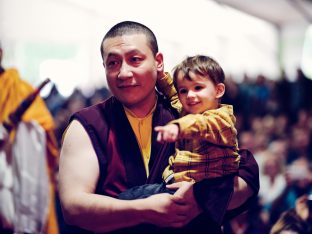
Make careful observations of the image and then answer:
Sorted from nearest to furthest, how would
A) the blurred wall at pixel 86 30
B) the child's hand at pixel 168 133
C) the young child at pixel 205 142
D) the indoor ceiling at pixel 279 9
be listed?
1. the child's hand at pixel 168 133
2. the young child at pixel 205 142
3. the blurred wall at pixel 86 30
4. the indoor ceiling at pixel 279 9

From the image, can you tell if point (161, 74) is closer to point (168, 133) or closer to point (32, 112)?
point (168, 133)

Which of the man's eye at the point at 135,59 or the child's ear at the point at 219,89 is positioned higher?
the man's eye at the point at 135,59

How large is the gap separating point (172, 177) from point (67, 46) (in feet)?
8.23

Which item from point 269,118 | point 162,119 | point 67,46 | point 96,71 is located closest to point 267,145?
point 269,118

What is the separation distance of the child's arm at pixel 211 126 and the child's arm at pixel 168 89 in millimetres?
136

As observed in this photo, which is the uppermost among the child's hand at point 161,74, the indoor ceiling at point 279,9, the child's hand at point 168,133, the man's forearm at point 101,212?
the indoor ceiling at point 279,9

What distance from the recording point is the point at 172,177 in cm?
131

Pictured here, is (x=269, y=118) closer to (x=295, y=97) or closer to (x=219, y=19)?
(x=295, y=97)

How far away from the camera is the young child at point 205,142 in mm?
1270

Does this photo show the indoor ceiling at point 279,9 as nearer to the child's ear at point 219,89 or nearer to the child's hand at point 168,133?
the child's ear at point 219,89

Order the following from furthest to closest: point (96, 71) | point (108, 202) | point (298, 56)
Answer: point (298, 56)
point (96, 71)
point (108, 202)

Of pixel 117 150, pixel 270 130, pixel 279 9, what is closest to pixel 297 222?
pixel 117 150

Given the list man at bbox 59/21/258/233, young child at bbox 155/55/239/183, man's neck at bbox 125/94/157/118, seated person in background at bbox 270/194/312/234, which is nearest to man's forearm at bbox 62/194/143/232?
man at bbox 59/21/258/233

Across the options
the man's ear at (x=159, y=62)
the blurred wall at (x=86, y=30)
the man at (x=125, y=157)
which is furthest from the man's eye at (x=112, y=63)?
the blurred wall at (x=86, y=30)
